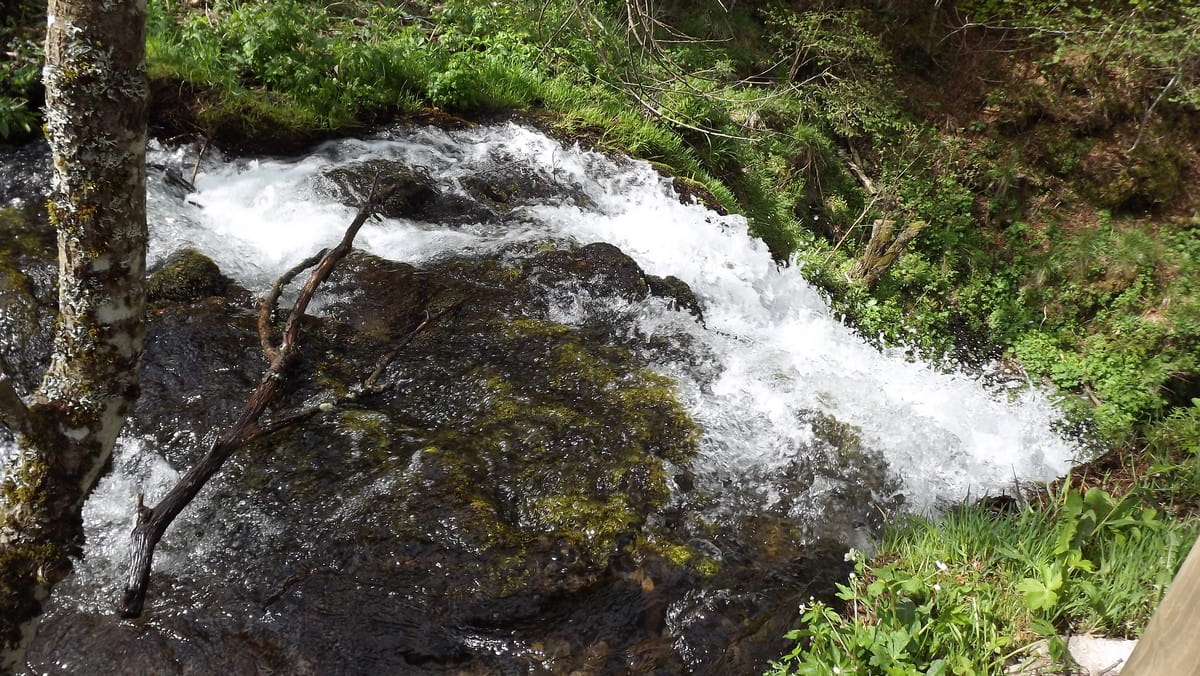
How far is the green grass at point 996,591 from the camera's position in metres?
2.48

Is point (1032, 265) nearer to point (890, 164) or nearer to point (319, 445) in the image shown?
point (890, 164)

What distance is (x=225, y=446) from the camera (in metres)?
2.54

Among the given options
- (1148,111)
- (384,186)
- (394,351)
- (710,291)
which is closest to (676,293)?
(710,291)

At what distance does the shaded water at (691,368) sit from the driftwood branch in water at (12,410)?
127 cm

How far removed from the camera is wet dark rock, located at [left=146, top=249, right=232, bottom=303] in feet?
12.7

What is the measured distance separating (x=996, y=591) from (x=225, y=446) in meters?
3.12

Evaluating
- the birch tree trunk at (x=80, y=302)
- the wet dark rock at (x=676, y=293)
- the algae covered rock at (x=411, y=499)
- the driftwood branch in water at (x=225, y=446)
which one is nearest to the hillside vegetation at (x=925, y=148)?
the algae covered rock at (x=411, y=499)

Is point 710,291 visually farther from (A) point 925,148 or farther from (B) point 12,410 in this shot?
(A) point 925,148

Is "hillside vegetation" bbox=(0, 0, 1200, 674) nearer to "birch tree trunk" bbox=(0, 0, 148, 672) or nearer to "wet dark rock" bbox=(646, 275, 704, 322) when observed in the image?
"wet dark rock" bbox=(646, 275, 704, 322)

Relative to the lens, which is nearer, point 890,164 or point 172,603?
point 172,603

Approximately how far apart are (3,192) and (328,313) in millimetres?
2269

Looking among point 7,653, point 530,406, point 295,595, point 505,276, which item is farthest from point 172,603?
point 505,276

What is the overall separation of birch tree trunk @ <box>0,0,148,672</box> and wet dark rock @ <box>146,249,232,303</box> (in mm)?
2373

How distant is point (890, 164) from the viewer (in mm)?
8227
